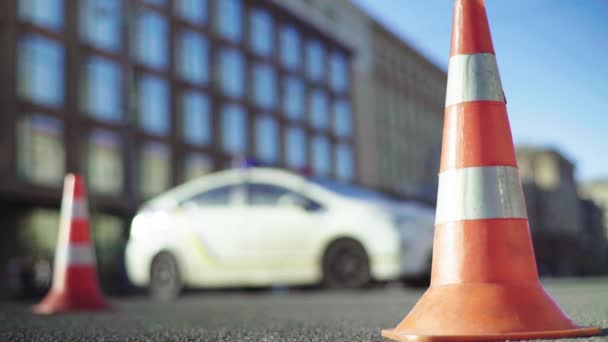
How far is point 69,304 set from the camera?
7.12 m

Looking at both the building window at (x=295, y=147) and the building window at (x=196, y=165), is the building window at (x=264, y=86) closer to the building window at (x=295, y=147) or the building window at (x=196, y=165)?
the building window at (x=295, y=147)

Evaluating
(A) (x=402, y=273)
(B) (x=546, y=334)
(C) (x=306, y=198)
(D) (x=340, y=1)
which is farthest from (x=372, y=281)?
(D) (x=340, y=1)

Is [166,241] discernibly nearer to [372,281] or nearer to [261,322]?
[372,281]

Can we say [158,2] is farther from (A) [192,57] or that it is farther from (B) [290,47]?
(B) [290,47]

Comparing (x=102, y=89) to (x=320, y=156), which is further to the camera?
(x=320, y=156)

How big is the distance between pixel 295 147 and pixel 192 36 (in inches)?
348

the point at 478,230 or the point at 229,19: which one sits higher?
the point at 229,19

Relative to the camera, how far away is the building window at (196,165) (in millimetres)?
34125

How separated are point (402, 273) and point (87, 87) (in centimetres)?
2284

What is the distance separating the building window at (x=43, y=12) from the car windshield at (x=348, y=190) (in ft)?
65.8

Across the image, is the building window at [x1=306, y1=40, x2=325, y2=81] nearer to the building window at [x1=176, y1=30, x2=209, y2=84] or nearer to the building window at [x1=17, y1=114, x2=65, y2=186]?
the building window at [x1=176, y1=30, x2=209, y2=84]

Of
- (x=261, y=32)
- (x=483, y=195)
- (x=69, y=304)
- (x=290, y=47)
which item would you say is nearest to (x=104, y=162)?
(x=261, y=32)

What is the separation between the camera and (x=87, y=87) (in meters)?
29.3

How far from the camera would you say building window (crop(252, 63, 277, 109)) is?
3888 centimetres
